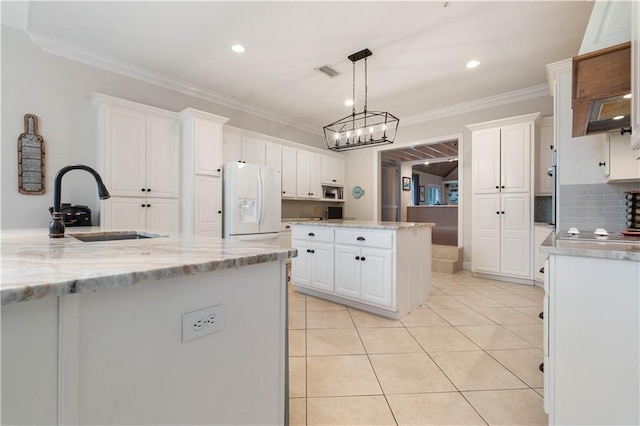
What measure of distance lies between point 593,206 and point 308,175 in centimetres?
408

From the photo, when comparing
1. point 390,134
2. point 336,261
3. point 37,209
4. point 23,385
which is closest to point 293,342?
point 336,261

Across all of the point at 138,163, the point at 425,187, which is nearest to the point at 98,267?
the point at 138,163

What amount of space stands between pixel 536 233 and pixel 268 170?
3811 mm

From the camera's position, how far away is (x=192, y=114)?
3.60m

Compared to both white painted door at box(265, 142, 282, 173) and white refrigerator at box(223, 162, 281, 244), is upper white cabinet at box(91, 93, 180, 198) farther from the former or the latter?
white painted door at box(265, 142, 282, 173)

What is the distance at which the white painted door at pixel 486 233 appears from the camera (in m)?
4.08

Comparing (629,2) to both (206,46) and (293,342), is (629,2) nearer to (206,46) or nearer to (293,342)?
(293,342)

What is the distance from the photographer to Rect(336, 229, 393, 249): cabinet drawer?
103 inches

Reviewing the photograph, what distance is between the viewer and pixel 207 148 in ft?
12.4

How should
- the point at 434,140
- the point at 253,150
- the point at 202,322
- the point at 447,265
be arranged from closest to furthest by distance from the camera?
1. the point at 202,322
2. the point at 447,265
3. the point at 253,150
4. the point at 434,140

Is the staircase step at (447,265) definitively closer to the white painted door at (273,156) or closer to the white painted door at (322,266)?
the white painted door at (322,266)

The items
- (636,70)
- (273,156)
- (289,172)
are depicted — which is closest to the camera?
(636,70)

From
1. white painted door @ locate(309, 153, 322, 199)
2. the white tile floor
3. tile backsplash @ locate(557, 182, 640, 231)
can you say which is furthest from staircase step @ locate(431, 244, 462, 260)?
white painted door @ locate(309, 153, 322, 199)

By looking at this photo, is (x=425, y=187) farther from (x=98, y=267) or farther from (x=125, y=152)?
(x=98, y=267)
